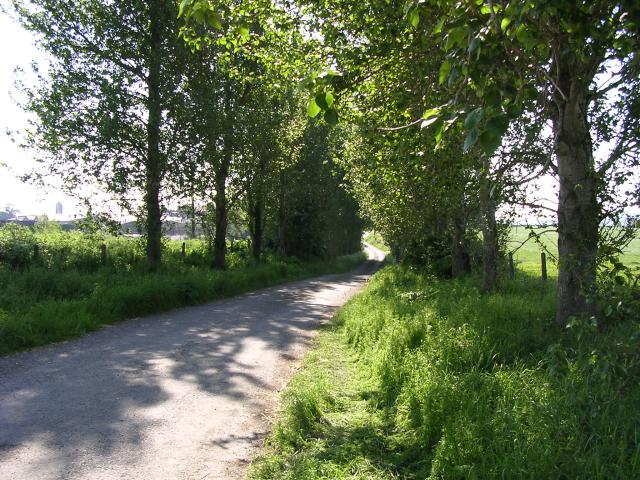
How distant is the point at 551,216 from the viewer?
737 centimetres

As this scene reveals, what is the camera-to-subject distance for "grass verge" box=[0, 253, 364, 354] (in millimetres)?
9062

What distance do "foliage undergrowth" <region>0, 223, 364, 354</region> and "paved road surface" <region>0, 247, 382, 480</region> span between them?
22.4 inches

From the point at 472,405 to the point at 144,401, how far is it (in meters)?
3.96

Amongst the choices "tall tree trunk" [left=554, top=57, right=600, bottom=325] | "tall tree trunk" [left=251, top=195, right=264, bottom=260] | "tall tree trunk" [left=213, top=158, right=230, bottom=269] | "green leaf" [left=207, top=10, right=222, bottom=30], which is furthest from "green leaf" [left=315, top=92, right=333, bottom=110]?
"tall tree trunk" [left=251, top=195, right=264, bottom=260]

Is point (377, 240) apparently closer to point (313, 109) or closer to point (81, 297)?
point (81, 297)

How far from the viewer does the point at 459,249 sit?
16.4 m

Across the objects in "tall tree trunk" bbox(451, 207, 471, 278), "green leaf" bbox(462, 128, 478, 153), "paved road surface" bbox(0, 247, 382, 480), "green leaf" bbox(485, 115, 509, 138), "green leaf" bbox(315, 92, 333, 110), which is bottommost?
"paved road surface" bbox(0, 247, 382, 480)

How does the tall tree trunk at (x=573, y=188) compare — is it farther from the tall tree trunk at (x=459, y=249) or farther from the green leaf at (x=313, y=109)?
the tall tree trunk at (x=459, y=249)

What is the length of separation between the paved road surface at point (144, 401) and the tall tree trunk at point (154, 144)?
24.6 ft

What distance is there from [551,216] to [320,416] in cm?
466

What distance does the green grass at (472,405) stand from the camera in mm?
3314

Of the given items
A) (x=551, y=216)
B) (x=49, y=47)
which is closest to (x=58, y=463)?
(x=551, y=216)

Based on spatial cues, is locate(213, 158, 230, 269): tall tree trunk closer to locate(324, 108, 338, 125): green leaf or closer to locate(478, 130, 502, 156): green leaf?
locate(324, 108, 338, 125): green leaf

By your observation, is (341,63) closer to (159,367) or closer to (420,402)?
(420,402)
